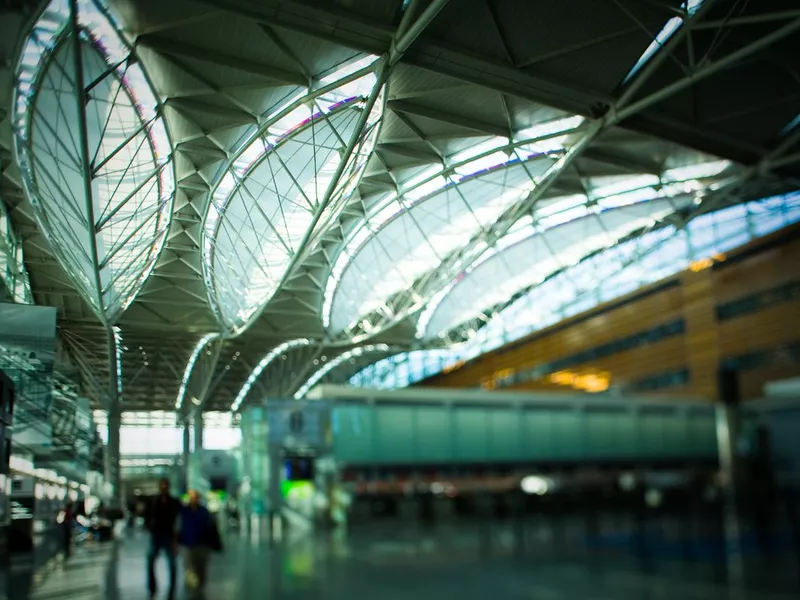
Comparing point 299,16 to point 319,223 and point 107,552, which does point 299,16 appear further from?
point 107,552

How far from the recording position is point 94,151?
22.0 meters

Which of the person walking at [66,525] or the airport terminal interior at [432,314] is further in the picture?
the person walking at [66,525]

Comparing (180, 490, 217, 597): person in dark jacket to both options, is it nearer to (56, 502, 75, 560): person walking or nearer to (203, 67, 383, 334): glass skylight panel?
(56, 502, 75, 560): person walking

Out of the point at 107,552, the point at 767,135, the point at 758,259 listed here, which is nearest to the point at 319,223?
the point at 107,552

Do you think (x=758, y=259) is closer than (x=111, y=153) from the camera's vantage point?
Yes

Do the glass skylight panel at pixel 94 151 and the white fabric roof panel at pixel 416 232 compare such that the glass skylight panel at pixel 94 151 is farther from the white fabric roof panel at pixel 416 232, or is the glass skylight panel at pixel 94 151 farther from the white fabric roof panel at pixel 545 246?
the white fabric roof panel at pixel 545 246

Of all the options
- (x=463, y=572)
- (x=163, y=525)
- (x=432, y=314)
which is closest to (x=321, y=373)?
(x=163, y=525)

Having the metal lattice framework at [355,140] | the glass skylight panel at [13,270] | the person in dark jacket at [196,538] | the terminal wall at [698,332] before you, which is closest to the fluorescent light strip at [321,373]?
the metal lattice framework at [355,140]

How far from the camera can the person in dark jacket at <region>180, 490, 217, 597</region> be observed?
37.2ft

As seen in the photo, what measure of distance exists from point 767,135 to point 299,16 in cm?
1919

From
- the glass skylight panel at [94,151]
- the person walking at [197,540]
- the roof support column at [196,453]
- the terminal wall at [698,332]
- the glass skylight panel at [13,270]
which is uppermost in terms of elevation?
the glass skylight panel at [94,151]

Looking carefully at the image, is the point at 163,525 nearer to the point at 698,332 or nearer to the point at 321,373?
the point at 698,332

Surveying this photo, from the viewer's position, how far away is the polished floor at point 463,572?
7734mm

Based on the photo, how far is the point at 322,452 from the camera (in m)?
10.5
